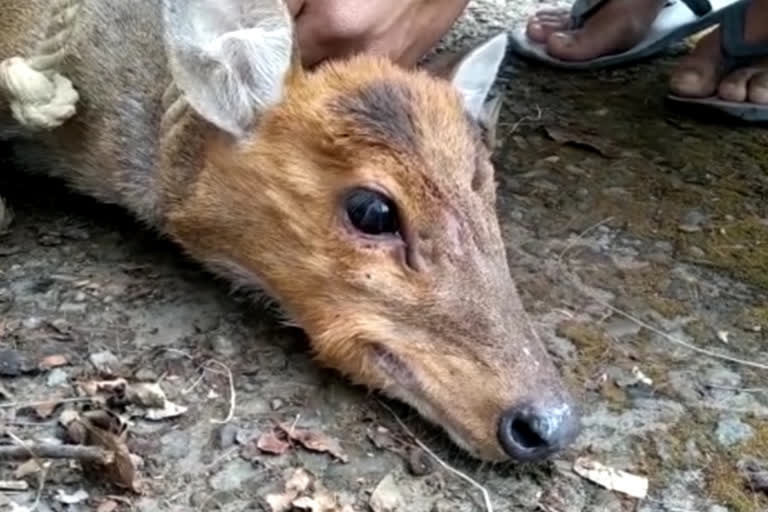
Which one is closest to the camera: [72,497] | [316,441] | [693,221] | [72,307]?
[72,497]

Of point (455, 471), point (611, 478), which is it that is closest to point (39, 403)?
point (455, 471)

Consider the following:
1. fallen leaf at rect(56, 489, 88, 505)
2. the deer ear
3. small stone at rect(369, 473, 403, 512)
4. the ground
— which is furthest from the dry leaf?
the deer ear

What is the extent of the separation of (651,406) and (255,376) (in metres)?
0.81

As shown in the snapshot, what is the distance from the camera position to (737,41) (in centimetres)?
460

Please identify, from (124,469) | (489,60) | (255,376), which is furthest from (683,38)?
(124,469)

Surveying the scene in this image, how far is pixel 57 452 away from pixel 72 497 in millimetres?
81

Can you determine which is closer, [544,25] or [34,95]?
[34,95]

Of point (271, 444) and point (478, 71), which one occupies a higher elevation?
point (478, 71)

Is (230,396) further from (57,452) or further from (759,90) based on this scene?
(759,90)

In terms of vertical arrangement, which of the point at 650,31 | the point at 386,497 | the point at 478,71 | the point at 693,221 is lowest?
the point at 650,31

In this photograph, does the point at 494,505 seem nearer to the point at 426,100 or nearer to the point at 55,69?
the point at 426,100

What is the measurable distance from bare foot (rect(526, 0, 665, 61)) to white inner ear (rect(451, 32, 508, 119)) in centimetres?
151

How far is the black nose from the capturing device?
2.59m

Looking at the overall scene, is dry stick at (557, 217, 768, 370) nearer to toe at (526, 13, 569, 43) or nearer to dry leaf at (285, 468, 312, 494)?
dry leaf at (285, 468, 312, 494)
